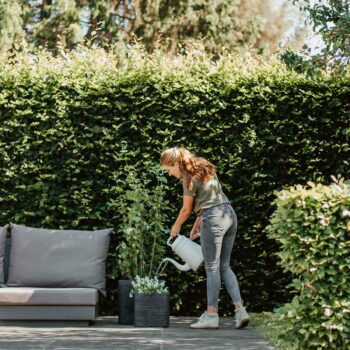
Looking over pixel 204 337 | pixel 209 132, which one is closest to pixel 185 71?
pixel 209 132

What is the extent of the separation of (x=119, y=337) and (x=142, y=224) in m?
1.34

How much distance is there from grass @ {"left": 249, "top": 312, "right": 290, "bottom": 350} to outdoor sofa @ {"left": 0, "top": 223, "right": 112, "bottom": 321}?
59.7 inches

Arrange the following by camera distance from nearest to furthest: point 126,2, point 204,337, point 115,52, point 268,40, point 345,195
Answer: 1. point 345,195
2. point 204,337
3. point 115,52
4. point 126,2
5. point 268,40

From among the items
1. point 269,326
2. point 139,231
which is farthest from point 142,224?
point 269,326

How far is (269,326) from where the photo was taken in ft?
24.0

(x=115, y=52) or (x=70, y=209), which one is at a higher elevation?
(x=115, y=52)

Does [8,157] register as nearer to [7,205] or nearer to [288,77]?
[7,205]

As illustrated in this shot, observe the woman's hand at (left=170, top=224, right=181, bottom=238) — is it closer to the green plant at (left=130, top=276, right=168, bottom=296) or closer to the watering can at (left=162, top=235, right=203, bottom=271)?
the watering can at (left=162, top=235, right=203, bottom=271)

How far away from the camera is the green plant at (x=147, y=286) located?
7.48 m

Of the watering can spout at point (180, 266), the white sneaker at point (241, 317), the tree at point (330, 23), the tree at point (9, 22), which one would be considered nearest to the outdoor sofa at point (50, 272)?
the watering can spout at point (180, 266)

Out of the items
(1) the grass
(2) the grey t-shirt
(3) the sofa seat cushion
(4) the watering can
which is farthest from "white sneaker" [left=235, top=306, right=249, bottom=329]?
(3) the sofa seat cushion

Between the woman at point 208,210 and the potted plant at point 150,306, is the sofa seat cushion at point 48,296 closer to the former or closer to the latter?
the potted plant at point 150,306

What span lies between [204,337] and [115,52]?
10.7m

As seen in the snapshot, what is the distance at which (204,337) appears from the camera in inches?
267
